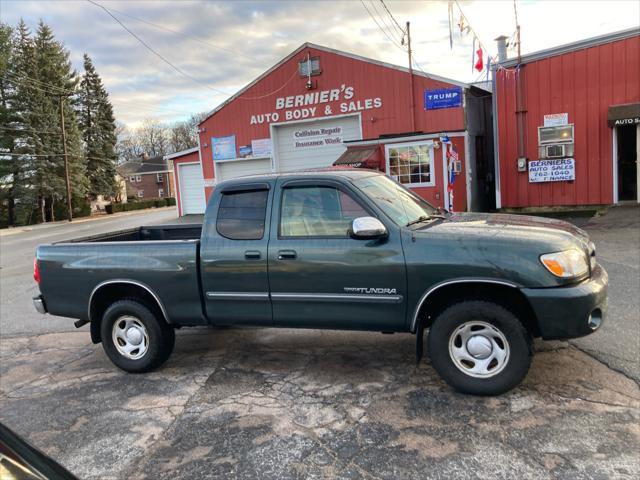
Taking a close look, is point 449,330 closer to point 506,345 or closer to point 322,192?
point 506,345

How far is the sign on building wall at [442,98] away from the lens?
16.7 meters

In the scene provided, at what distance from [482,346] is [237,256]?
85.5 inches

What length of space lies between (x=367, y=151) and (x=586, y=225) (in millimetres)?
6413

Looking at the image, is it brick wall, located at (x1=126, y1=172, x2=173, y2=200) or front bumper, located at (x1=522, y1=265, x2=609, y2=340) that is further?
brick wall, located at (x1=126, y1=172, x2=173, y2=200)

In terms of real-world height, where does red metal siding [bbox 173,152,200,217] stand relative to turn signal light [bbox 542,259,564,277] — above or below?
above

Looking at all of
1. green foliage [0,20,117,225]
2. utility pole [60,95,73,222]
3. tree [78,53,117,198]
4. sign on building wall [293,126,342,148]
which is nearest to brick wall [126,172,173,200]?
tree [78,53,117,198]

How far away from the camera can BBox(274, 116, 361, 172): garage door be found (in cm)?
1939

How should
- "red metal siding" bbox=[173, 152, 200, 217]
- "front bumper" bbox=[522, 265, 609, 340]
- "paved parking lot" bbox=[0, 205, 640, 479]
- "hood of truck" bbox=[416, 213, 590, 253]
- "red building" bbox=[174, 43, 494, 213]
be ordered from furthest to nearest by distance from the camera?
"red metal siding" bbox=[173, 152, 200, 217] → "red building" bbox=[174, 43, 494, 213] → "hood of truck" bbox=[416, 213, 590, 253] → "front bumper" bbox=[522, 265, 609, 340] → "paved parking lot" bbox=[0, 205, 640, 479]

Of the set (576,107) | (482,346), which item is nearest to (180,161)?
(576,107)

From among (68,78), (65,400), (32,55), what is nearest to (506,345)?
(65,400)

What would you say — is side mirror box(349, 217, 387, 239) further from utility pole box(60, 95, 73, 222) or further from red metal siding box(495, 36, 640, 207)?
utility pole box(60, 95, 73, 222)

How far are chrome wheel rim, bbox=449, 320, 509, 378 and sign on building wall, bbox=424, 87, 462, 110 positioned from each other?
46.0ft

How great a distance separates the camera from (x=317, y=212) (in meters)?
4.56

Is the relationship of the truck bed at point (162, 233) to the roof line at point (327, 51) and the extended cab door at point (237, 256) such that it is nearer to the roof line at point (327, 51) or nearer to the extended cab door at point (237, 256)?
the extended cab door at point (237, 256)
